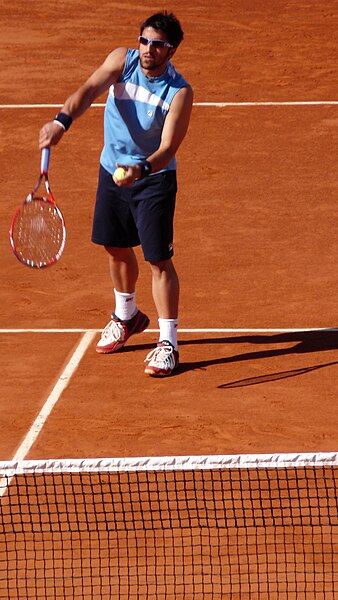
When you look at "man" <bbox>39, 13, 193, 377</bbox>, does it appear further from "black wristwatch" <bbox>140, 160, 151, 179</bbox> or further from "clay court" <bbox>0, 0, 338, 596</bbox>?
"clay court" <bbox>0, 0, 338, 596</bbox>

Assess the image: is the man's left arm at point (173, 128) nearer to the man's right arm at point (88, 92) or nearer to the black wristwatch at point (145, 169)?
the black wristwatch at point (145, 169)

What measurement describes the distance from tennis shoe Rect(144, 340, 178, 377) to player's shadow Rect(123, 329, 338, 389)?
0.43 feet

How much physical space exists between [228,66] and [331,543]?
36.8ft

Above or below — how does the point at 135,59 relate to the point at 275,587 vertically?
above

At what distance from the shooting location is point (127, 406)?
816cm

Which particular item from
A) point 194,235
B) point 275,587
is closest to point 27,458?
point 275,587

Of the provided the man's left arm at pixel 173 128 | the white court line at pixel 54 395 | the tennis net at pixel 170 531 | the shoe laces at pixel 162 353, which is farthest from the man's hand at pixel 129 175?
the tennis net at pixel 170 531

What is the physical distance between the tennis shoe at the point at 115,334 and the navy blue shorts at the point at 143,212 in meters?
0.70

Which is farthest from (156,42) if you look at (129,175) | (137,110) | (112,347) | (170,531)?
(170,531)

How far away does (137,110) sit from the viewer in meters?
8.21

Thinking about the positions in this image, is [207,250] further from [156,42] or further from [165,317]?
[156,42]

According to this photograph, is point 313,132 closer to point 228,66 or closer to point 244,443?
point 228,66

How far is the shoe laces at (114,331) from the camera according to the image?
9.05 meters

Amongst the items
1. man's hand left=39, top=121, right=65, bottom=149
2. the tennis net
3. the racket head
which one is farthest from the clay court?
man's hand left=39, top=121, right=65, bottom=149
